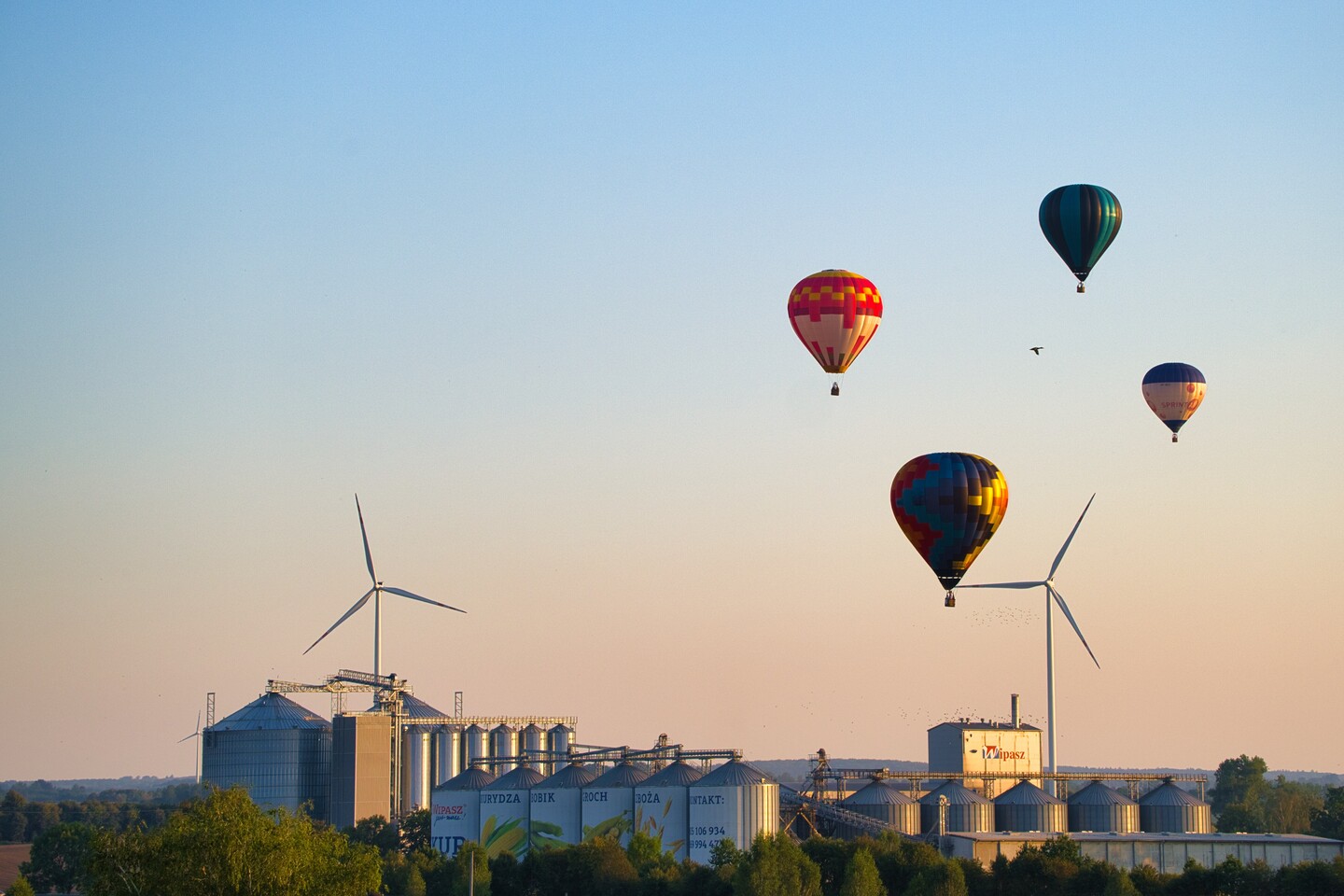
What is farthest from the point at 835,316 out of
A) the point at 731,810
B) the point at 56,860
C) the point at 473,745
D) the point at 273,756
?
the point at 56,860

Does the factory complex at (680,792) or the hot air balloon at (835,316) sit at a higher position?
the hot air balloon at (835,316)

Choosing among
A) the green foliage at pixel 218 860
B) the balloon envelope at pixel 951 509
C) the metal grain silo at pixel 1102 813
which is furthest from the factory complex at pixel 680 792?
→ the green foliage at pixel 218 860

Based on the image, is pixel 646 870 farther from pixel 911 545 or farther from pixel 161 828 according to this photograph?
pixel 161 828

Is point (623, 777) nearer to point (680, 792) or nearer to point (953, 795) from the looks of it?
point (680, 792)

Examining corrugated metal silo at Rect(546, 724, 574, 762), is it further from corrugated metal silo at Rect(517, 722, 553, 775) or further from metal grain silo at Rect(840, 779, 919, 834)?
metal grain silo at Rect(840, 779, 919, 834)

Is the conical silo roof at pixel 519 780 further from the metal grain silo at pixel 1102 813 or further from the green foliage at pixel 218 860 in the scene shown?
the green foliage at pixel 218 860

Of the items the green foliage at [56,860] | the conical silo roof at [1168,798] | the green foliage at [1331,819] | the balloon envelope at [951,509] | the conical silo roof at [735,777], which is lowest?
the green foliage at [56,860]

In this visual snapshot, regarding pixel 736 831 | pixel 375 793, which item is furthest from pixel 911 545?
pixel 375 793

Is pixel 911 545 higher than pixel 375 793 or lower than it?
higher
